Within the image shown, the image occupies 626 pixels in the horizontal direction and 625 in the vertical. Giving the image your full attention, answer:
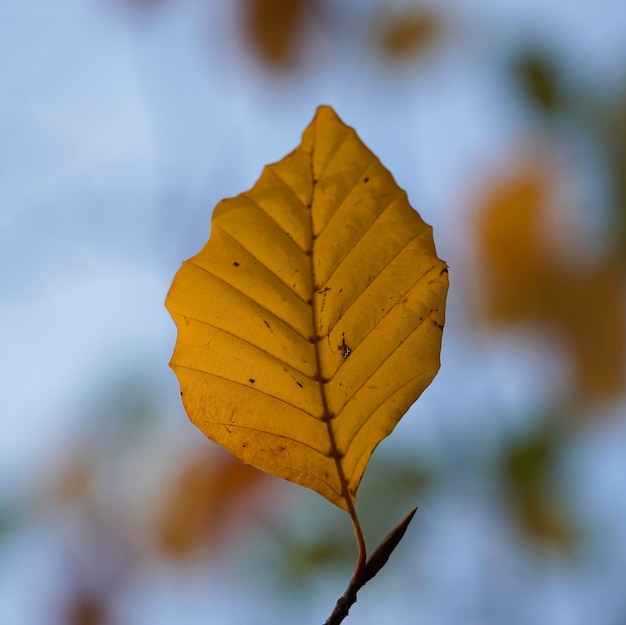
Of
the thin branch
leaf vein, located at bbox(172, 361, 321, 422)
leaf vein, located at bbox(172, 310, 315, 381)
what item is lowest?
the thin branch

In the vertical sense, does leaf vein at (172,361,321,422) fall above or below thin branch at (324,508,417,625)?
above

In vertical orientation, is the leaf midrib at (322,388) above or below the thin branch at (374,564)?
above

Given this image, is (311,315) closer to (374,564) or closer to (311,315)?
(311,315)

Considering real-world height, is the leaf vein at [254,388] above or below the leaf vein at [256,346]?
below

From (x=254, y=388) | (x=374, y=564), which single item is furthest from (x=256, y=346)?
(x=374, y=564)

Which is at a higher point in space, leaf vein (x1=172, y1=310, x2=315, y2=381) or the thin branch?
leaf vein (x1=172, y1=310, x2=315, y2=381)

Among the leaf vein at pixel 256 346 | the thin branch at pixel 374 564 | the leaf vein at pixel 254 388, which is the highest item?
the leaf vein at pixel 256 346

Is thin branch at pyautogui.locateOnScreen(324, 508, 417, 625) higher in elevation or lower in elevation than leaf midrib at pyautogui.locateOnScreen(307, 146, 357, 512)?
lower

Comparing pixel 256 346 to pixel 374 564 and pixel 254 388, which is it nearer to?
pixel 254 388

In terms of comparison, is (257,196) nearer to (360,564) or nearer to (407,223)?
(407,223)
